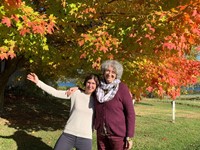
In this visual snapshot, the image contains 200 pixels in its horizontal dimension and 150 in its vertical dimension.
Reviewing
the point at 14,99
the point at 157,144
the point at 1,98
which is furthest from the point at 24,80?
the point at 157,144

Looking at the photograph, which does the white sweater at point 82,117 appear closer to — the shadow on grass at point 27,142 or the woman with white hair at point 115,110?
the woman with white hair at point 115,110

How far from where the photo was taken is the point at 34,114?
16.9 metres

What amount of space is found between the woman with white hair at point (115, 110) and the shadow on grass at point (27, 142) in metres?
5.68

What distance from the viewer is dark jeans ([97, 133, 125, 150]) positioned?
479 cm

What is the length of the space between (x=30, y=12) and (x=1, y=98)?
30.3ft

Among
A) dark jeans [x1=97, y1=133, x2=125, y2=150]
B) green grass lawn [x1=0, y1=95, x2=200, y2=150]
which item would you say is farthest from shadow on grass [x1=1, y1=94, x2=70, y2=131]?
dark jeans [x1=97, y1=133, x2=125, y2=150]

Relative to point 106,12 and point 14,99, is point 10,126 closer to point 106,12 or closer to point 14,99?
point 106,12

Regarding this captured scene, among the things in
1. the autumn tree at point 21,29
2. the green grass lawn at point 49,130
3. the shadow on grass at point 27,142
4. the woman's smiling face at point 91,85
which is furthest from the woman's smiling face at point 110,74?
the shadow on grass at point 27,142

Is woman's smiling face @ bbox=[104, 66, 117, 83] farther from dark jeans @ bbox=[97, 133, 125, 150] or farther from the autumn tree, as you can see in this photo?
the autumn tree

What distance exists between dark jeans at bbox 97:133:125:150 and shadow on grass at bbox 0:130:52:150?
546cm

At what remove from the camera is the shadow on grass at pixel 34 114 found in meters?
13.9

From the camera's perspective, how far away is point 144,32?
297 inches

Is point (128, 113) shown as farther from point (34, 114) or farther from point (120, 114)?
point (34, 114)

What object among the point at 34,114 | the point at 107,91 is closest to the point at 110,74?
the point at 107,91
